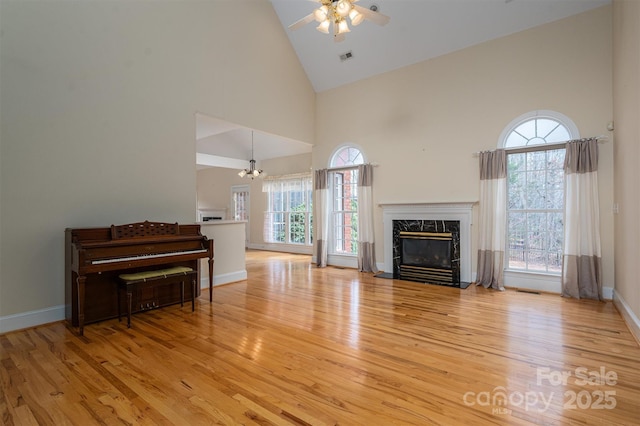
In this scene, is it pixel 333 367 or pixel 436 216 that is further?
pixel 436 216

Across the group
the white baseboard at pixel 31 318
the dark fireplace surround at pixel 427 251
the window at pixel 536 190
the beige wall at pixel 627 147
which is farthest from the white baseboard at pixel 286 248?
the beige wall at pixel 627 147

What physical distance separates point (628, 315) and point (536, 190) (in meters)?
2.03

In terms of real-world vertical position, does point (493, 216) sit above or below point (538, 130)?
below

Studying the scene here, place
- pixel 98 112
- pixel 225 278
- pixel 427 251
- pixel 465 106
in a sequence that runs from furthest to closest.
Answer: pixel 427 251, pixel 465 106, pixel 225 278, pixel 98 112

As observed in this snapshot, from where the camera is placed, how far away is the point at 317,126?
276 inches

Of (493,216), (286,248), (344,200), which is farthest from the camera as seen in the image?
(286,248)

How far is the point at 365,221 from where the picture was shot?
6.21 m

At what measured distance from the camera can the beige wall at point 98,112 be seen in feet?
10.5

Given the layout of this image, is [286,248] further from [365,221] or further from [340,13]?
[340,13]

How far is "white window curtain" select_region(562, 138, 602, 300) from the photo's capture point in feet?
13.7

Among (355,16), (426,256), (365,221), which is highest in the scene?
(355,16)

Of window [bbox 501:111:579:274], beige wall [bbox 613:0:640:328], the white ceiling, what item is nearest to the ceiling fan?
the white ceiling

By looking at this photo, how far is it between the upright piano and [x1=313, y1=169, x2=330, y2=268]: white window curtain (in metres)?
3.22

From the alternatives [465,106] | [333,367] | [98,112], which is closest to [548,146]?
[465,106]
